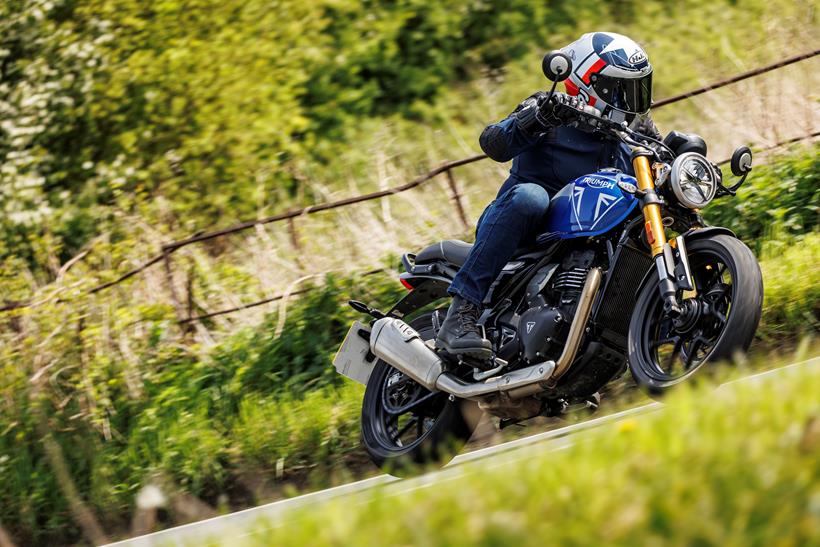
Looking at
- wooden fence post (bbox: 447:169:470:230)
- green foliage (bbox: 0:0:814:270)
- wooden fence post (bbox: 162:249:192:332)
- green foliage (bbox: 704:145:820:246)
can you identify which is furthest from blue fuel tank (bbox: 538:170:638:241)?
green foliage (bbox: 0:0:814:270)

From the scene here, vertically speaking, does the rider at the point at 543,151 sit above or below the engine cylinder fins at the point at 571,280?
above

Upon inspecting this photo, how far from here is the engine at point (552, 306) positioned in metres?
5.91

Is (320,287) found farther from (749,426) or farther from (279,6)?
(279,6)

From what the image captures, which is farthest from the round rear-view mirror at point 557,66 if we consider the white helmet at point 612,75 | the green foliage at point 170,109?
the green foliage at point 170,109

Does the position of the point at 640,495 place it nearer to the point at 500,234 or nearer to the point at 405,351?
the point at 500,234

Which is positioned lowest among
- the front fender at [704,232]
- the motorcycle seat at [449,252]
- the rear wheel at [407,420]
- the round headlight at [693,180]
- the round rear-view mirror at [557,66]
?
the rear wheel at [407,420]

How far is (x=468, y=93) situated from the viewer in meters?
20.2

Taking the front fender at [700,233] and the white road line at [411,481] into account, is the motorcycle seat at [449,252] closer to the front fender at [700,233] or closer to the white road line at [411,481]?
the white road line at [411,481]

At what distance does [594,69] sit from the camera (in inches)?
238

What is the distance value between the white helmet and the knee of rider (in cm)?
53

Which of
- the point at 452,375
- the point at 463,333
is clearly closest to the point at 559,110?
the point at 463,333

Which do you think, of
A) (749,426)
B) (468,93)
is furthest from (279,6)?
(749,426)

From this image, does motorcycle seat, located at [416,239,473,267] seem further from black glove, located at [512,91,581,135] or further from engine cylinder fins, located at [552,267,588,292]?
black glove, located at [512,91,581,135]

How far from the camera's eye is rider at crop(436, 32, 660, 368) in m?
6.04
